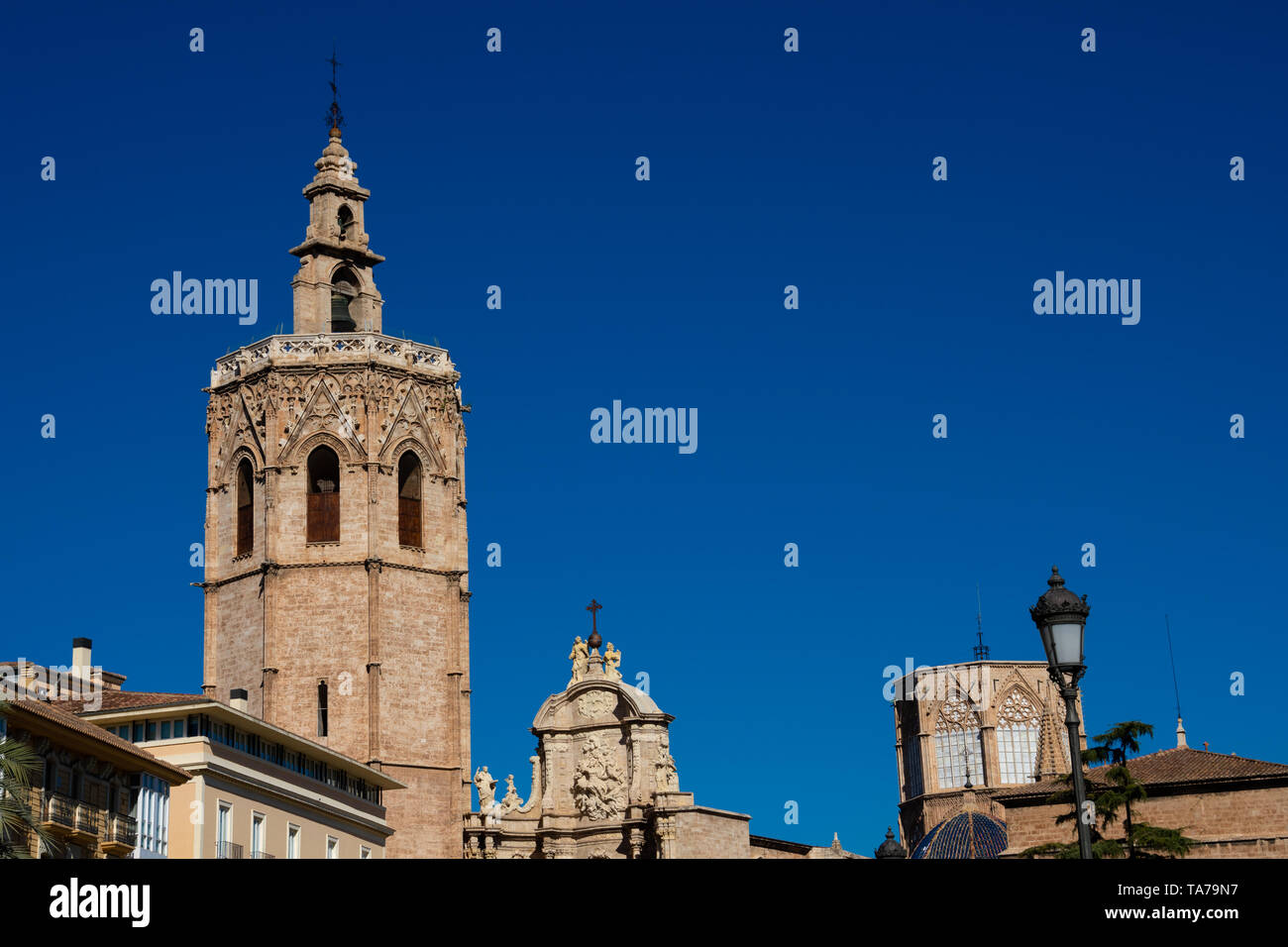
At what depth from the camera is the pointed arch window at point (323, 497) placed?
68500 mm

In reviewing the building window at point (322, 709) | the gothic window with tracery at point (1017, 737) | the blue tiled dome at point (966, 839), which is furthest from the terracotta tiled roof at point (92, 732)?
the gothic window with tracery at point (1017, 737)

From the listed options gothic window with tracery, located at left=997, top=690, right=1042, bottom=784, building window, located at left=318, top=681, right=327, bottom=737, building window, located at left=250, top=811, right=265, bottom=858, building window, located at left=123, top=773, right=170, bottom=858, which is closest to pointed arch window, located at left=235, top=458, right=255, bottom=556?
building window, located at left=318, top=681, right=327, bottom=737

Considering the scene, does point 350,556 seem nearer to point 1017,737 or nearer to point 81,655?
point 81,655

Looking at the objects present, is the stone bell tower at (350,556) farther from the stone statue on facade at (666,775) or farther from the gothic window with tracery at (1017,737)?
the gothic window with tracery at (1017,737)

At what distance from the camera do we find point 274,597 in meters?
67.4

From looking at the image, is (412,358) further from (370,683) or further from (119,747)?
(119,747)

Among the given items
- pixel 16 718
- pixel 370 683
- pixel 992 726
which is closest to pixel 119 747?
pixel 16 718

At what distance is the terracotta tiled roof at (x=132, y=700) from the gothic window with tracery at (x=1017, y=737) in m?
63.8

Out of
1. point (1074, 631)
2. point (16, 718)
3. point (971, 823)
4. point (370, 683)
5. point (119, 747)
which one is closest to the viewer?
point (1074, 631)

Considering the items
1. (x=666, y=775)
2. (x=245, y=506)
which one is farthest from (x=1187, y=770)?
(x=245, y=506)

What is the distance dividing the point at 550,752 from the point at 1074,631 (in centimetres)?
5379

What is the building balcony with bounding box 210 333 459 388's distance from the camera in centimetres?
6912

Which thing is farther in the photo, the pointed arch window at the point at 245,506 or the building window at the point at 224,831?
the pointed arch window at the point at 245,506
